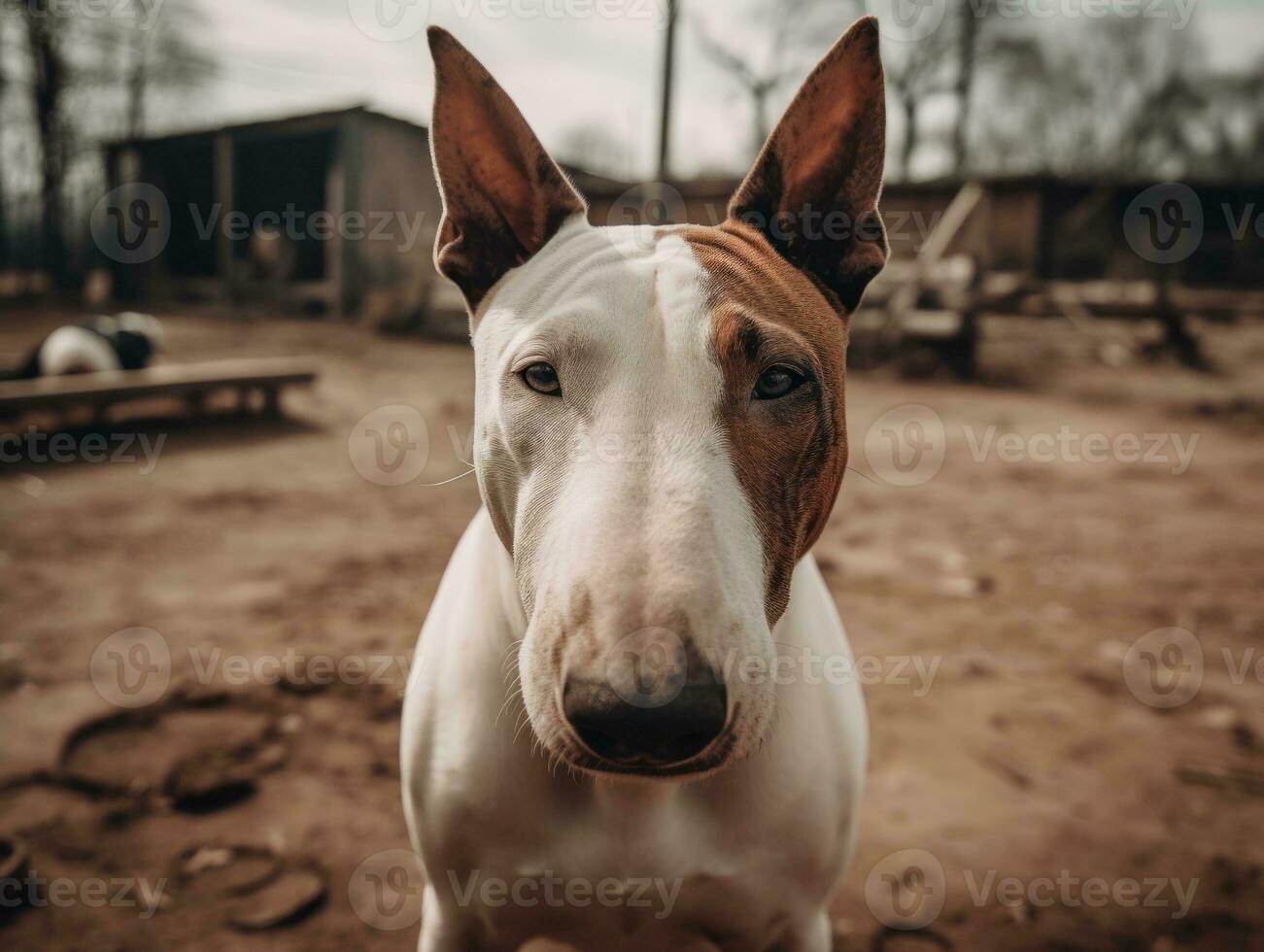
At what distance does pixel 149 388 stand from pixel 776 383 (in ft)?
26.1

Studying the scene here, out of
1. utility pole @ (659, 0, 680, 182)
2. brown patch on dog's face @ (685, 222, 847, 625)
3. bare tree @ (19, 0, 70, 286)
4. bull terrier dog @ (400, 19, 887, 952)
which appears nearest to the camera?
bull terrier dog @ (400, 19, 887, 952)

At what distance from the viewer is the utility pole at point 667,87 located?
12203mm

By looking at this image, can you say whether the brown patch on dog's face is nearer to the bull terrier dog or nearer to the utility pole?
the bull terrier dog

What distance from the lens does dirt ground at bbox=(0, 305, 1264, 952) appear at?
258 centimetres

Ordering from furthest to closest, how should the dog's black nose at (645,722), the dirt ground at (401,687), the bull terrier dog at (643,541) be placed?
the dirt ground at (401,687), the bull terrier dog at (643,541), the dog's black nose at (645,722)

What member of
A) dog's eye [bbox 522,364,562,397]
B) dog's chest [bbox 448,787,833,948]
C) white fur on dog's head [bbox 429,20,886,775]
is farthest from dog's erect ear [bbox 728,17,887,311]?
dog's chest [bbox 448,787,833,948]

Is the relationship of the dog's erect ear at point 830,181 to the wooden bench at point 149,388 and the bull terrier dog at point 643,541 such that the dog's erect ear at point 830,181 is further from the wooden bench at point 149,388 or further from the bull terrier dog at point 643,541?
the wooden bench at point 149,388

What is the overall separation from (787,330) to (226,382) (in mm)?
8172

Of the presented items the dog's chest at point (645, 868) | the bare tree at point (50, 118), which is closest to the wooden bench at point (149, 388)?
the dog's chest at point (645, 868)

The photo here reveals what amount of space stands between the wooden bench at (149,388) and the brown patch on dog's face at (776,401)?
7.39 meters

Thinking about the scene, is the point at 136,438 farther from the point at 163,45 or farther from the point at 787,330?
the point at 163,45

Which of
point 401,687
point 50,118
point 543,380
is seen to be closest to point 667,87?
point 401,687

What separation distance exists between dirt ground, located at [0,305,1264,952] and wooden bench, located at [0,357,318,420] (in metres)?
0.67

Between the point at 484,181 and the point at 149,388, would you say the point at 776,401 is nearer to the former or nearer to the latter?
the point at 484,181
